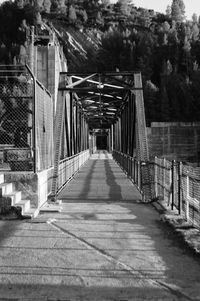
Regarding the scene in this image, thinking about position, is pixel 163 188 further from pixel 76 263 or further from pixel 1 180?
pixel 76 263

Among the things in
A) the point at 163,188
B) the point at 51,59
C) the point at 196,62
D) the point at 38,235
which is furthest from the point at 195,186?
the point at 196,62

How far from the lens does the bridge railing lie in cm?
729

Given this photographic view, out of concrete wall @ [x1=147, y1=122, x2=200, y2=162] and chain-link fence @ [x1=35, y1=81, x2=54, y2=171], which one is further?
concrete wall @ [x1=147, y1=122, x2=200, y2=162]

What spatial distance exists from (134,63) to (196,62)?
24444mm

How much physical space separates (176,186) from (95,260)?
400 cm

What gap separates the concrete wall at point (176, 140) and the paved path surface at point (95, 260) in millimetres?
74670

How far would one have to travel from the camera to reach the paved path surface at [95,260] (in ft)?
14.1

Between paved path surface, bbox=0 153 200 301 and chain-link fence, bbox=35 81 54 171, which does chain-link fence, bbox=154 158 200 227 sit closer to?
paved path surface, bbox=0 153 200 301

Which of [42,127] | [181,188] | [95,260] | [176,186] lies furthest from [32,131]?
[95,260]

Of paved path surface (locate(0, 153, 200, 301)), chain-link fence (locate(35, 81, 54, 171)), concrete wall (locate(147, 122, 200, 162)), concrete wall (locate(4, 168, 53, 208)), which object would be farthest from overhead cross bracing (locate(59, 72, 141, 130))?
concrete wall (locate(147, 122, 200, 162))

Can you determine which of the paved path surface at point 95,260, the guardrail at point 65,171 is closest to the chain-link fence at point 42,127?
the guardrail at point 65,171

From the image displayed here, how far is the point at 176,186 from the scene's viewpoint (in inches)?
355

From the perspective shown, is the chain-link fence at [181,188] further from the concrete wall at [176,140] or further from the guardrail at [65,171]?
the concrete wall at [176,140]

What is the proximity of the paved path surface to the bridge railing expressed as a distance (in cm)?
51
